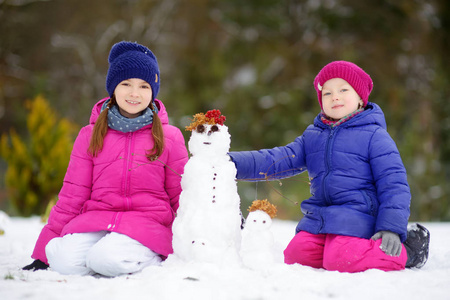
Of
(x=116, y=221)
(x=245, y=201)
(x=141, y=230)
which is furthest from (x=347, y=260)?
(x=245, y=201)

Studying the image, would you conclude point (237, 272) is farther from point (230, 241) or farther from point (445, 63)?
point (445, 63)

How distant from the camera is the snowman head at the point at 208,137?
6.97 feet

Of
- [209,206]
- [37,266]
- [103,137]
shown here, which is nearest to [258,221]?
[209,206]

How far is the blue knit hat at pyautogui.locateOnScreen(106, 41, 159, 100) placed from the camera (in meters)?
2.36

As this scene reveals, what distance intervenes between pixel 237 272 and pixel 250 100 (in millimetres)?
8623

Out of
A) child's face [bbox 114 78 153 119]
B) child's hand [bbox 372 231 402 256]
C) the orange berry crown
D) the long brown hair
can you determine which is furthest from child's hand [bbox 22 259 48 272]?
child's hand [bbox 372 231 402 256]

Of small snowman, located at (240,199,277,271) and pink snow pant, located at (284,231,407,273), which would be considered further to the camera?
pink snow pant, located at (284,231,407,273)

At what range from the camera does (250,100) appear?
33.8ft

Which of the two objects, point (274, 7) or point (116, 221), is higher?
point (274, 7)

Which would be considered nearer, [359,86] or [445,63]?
[359,86]

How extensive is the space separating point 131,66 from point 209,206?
37.0 inches

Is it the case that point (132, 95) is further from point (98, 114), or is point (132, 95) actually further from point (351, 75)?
point (351, 75)

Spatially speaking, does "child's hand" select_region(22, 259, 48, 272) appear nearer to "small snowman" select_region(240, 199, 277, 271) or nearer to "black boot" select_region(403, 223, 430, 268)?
"small snowman" select_region(240, 199, 277, 271)

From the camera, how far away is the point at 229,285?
1688 mm
